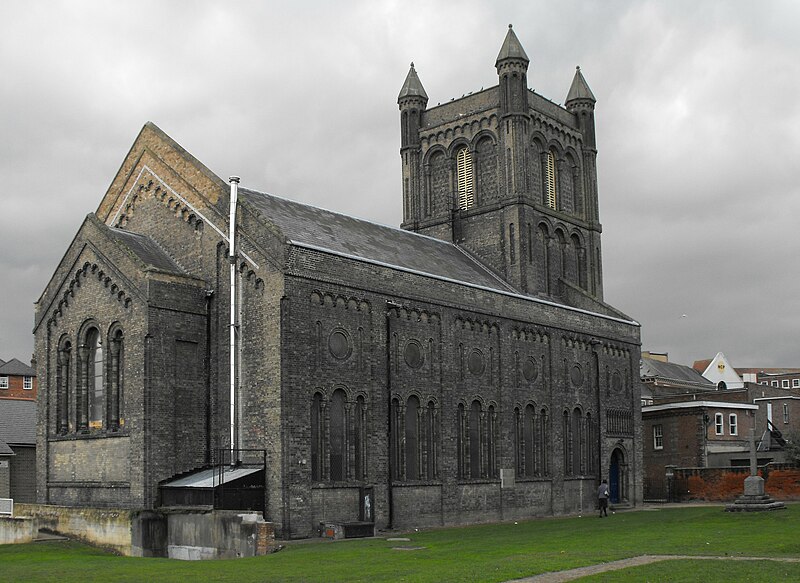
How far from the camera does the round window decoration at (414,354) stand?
4012 cm

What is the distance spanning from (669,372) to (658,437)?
44.8 metres

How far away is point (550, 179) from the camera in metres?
57.4

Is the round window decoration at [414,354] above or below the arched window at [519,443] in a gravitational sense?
above

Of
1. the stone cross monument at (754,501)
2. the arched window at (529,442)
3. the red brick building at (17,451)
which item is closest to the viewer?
the stone cross monument at (754,501)

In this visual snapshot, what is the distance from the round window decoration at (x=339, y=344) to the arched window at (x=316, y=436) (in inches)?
74.5

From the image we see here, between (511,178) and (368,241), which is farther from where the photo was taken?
(511,178)

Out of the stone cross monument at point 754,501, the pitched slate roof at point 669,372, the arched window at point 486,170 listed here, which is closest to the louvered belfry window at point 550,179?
the arched window at point 486,170

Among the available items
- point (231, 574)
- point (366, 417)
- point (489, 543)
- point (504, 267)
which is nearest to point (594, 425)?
point (504, 267)

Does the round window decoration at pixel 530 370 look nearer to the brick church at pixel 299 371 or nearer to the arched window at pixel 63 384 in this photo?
the brick church at pixel 299 371

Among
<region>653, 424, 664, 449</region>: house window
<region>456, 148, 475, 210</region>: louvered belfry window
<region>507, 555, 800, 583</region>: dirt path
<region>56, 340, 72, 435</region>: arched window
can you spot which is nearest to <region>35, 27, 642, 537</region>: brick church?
<region>56, 340, 72, 435</region>: arched window

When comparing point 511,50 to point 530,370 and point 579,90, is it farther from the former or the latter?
point 530,370

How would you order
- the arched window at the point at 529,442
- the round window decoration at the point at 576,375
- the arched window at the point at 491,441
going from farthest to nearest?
the round window decoration at the point at 576,375 → the arched window at the point at 529,442 → the arched window at the point at 491,441

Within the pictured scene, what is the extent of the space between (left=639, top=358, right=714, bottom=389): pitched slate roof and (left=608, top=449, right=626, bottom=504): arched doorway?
138 feet

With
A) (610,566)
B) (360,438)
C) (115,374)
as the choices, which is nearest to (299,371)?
(360,438)
